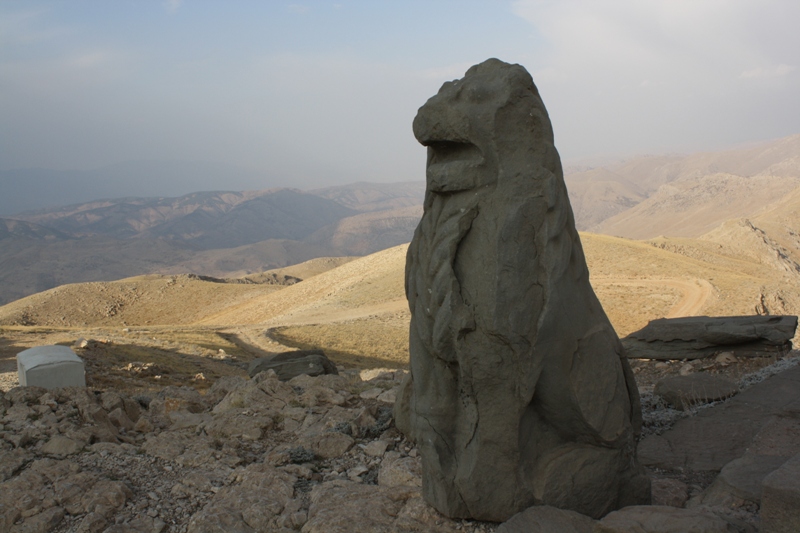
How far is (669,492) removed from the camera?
5441 mm

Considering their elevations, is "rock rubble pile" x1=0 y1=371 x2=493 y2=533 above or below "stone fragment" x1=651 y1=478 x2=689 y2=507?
below

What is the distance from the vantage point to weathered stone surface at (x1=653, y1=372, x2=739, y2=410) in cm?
805

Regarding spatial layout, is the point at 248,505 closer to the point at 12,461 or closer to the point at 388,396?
the point at 12,461

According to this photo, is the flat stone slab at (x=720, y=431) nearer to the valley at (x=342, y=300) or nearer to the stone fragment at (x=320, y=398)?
the stone fragment at (x=320, y=398)

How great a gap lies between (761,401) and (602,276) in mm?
25619

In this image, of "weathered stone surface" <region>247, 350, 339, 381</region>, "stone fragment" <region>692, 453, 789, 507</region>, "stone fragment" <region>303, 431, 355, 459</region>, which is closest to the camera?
"stone fragment" <region>692, 453, 789, 507</region>

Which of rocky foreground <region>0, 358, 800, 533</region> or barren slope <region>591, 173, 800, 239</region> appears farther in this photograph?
barren slope <region>591, 173, 800, 239</region>

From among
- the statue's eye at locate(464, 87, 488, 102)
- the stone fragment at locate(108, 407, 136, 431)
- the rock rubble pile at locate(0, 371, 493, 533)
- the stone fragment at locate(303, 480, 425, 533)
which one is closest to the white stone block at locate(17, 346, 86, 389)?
the rock rubble pile at locate(0, 371, 493, 533)

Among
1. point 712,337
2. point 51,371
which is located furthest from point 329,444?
point 712,337

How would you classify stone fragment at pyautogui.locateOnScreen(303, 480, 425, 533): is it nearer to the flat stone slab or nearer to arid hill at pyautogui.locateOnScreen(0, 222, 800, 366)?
the flat stone slab

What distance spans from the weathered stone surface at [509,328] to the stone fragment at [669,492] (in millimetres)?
521

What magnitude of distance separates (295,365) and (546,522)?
8812 mm

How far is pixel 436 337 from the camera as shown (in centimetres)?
469

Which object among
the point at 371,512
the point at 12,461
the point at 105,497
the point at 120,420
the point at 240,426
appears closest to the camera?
the point at 371,512
